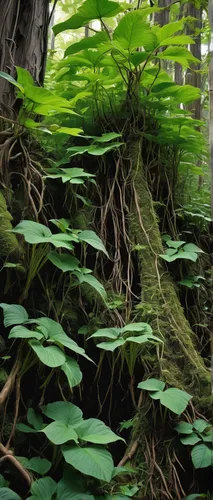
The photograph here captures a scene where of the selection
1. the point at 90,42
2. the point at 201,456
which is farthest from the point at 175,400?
the point at 90,42

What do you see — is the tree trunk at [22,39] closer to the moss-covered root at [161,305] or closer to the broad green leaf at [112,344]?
the moss-covered root at [161,305]

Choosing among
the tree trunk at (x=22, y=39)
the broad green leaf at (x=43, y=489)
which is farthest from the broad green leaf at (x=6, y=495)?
the tree trunk at (x=22, y=39)

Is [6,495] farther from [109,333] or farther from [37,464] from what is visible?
[109,333]

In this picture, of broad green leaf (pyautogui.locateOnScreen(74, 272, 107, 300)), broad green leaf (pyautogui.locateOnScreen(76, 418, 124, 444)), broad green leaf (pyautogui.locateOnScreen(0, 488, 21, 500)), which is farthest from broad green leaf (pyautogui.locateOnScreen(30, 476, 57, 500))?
broad green leaf (pyautogui.locateOnScreen(74, 272, 107, 300))

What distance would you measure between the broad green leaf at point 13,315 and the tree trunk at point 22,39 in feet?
4.08

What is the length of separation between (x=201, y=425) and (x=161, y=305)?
2.12 ft

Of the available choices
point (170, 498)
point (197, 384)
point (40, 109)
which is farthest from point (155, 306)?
point (40, 109)

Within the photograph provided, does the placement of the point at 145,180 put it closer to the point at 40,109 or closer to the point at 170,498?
the point at 40,109

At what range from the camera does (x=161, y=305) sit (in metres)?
2.35

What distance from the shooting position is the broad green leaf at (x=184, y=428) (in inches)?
75.6

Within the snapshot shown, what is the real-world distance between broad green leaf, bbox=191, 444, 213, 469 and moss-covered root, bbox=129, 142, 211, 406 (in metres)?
0.26

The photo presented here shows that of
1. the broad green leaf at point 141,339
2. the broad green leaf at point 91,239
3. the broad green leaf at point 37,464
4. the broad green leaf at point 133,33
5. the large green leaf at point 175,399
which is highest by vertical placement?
the broad green leaf at point 133,33

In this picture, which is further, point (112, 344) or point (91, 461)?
point (112, 344)

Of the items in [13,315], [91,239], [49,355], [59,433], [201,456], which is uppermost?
[91,239]
